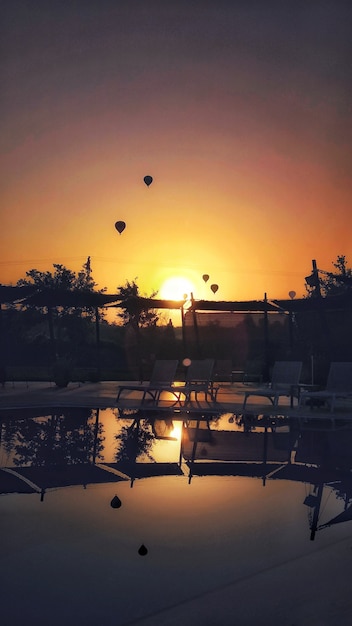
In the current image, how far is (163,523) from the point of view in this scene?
4.10 metres

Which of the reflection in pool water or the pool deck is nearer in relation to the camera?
the reflection in pool water

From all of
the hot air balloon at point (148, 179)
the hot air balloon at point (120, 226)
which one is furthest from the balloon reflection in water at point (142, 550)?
the hot air balloon at point (120, 226)

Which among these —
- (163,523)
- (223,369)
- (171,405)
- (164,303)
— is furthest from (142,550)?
(164,303)

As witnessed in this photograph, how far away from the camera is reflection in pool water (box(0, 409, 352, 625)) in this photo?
9.20ft

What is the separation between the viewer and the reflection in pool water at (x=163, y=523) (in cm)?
280

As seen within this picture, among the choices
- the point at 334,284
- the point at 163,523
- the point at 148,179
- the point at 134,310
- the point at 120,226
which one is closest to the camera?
the point at 163,523

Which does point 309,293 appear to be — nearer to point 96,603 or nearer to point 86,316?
point 86,316

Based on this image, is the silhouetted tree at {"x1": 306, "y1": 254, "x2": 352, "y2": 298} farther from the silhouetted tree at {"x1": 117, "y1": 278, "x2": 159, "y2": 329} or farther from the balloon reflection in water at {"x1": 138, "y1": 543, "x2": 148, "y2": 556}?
the balloon reflection in water at {"x1": 138, "y1": 543, "x2": 148, "y2": 556}

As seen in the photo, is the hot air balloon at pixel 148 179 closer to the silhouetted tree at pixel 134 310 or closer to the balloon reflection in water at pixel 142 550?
the silhouetted tree at pixel 134 310

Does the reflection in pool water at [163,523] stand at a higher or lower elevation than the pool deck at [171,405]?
lower

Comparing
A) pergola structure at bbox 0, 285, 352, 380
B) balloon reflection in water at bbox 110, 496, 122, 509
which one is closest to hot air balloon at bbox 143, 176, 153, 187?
pergola structure at bbox 0, 285, 352, 380

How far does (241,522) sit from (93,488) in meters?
1.41

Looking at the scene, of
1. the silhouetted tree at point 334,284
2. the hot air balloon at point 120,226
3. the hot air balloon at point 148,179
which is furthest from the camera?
the silhouetted tree at point 334,284

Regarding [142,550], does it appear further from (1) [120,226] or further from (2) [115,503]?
(1) [120,226]
